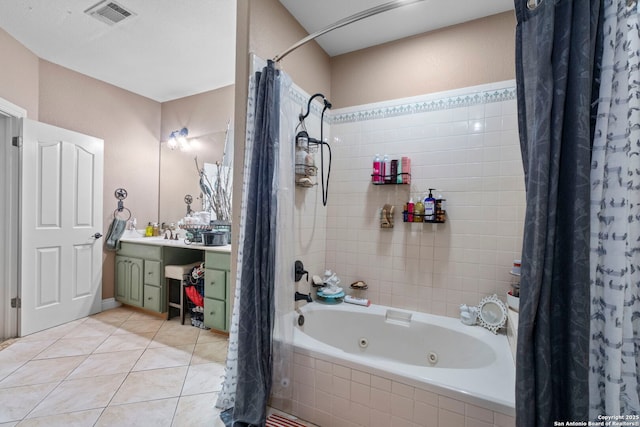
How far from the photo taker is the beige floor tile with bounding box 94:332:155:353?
2.25m

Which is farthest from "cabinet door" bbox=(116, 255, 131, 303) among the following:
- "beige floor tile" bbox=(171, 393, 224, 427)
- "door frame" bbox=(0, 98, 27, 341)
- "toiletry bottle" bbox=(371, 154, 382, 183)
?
"toiletry bottle" bbox=(371, 154, 382, 183)

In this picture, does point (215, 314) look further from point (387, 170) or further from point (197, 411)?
point (387, 170)

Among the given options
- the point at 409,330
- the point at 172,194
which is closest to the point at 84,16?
the point at 172,194

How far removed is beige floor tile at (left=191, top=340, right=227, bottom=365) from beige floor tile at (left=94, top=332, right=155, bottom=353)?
473mm

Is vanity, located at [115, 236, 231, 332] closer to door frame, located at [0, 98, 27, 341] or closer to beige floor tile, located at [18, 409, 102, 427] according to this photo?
door frame, located at [0, 98, 27, 341]

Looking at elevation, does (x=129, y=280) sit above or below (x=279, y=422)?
above

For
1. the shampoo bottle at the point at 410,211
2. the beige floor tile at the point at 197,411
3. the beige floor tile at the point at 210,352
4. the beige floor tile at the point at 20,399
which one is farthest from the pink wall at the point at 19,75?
the shampoo bottle at the point at 410,211

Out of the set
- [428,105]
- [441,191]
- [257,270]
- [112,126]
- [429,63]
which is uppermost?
[429,63]

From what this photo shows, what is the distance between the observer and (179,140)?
135 inches

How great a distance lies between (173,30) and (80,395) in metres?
Answer: 2.64

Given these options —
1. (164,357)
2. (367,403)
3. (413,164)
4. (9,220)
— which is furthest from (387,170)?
(9,220)

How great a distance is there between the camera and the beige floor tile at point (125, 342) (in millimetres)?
2250

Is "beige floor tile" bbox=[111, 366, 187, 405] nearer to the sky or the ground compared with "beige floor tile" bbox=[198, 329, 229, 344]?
nearer to the sky

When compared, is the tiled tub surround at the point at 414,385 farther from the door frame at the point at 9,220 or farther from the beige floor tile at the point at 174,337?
the door frame at the point at 9,220
